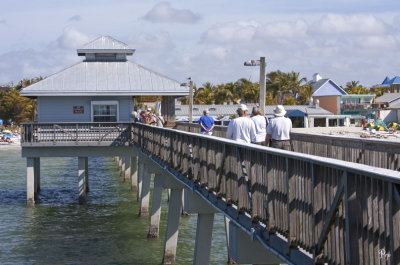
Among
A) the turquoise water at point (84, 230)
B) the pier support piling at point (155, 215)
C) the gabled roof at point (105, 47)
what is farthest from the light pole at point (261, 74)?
the gabled roof at point (105, 47)

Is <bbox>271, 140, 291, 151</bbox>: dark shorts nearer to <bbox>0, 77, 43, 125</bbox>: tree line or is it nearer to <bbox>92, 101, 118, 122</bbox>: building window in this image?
<bbox>92, 101, 118, 122</bbox>: building window

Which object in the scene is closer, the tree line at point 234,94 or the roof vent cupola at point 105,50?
the roof vent cupola at point 105,50

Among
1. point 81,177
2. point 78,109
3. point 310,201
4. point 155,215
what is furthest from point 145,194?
point 310,201

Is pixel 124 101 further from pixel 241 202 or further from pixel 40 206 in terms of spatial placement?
pixel 241 202

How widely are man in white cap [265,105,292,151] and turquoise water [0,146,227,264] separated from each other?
839cm

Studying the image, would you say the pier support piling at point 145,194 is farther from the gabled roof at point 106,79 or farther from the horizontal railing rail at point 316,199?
the horizontal railing rail at point 316,199

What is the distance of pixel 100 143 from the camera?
3072cm

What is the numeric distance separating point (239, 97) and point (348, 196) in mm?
101401

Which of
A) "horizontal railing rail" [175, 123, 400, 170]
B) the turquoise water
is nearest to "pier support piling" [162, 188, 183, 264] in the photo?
the turquoise water

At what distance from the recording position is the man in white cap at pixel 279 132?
40.3ft

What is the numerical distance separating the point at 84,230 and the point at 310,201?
19.9m

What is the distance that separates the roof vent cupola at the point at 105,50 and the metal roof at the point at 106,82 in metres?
0.44

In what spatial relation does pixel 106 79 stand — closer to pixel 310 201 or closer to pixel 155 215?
pixel 155 215

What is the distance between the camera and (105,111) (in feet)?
110
